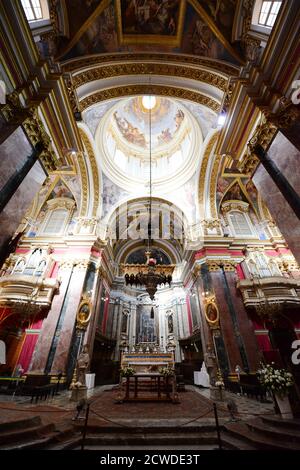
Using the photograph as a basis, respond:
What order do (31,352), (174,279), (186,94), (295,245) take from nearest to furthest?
(295,245) → (186,94) → (31,352) → (174,279)

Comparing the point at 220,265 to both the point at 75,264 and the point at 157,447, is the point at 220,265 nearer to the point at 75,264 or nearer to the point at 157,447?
the point at 75,264

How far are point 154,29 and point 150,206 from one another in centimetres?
619

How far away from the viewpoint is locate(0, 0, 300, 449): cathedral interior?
464 cm

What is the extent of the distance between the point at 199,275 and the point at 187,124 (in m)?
10.5

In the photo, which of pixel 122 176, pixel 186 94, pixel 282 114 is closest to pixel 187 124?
pixel 122 176

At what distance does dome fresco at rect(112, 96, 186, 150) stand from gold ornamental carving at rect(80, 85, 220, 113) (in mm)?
7274

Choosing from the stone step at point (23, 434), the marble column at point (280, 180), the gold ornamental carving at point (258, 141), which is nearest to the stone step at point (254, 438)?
the stone step at point (23, 434)

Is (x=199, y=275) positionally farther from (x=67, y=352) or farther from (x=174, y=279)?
(x=67, y=352)

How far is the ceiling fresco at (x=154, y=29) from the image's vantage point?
6.09 m

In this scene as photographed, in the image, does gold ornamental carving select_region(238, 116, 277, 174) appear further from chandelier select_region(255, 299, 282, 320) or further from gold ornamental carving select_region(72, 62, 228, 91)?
chandelier select_region(255, 299, 282, 320)

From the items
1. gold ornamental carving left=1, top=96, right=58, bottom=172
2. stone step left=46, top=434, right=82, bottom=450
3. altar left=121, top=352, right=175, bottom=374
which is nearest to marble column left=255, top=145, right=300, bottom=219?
gold ornamental carving left=1, top=96, right=58, bottom=172

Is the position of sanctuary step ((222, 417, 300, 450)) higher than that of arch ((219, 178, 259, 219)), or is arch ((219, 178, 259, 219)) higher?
arch ((219, 178, 259, 219))

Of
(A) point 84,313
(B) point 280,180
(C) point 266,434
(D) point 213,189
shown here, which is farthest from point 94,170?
(C) point 266,434

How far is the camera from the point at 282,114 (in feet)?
15.0
